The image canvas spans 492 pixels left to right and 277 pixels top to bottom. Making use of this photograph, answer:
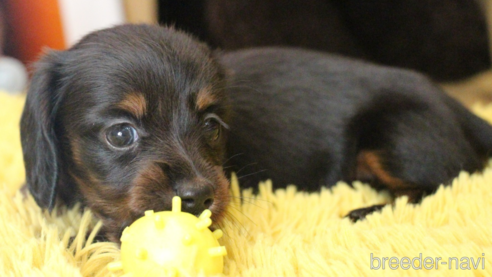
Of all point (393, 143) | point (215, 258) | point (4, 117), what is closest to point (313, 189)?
point (393, 143)

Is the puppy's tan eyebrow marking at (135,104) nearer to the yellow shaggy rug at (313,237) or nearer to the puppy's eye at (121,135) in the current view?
the puppy's eye at (121,135)

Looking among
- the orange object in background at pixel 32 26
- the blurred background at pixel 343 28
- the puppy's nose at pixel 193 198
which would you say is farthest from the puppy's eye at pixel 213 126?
the orange object in background at pixel 32 26

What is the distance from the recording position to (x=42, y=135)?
1.53 m

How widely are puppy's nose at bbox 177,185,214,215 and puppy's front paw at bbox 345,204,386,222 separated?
597mm

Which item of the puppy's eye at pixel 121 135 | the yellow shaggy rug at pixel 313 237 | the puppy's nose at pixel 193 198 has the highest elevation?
the puppy's eye at pixel 121 135

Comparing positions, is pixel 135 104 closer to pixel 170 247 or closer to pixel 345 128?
pixel 170 247

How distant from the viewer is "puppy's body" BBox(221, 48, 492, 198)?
1.91 meters

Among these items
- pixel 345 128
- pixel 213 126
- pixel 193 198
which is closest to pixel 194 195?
pixel 193 198

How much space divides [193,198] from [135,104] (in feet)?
1.14

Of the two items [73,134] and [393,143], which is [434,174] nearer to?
[393,143]

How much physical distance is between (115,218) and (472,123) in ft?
5.34

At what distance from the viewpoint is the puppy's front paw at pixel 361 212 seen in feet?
5.34

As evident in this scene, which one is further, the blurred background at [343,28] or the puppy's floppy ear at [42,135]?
the blurred background at [343,28]

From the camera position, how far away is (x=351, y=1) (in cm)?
362
